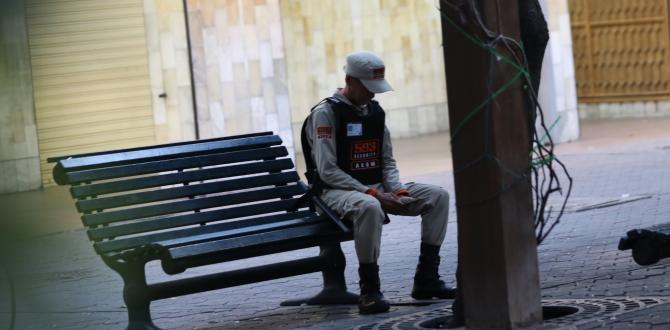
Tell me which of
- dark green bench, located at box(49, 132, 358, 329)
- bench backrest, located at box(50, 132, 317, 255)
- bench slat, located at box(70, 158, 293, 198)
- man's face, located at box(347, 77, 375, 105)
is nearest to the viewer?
dark green bench, located at box(49, 132, 358, 329)

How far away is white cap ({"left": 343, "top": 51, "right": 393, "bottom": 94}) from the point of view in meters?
6.41

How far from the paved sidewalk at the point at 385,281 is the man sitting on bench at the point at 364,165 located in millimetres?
338

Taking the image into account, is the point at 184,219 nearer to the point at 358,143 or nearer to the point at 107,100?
the point at 358,143

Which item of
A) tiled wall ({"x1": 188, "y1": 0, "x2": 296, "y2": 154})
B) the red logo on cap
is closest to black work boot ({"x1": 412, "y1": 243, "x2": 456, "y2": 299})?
the red logo on cap

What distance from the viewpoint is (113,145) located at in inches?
630

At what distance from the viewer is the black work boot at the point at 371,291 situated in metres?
6.13

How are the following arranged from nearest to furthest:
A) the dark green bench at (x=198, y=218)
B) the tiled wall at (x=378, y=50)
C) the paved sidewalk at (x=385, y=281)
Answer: the paved sidewalk at (x=385, y=281) < the dark green bench at (x=198, y=218) < the tiled wall at (x=378, y=50)

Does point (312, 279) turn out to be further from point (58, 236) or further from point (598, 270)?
point (58, 236)

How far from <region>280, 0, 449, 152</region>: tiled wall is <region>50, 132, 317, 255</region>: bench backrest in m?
12.4

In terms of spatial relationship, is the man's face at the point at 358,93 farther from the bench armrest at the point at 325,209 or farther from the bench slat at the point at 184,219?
the bench slat at the point at 184,219

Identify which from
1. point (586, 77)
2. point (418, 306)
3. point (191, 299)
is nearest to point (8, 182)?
point (418, 306)

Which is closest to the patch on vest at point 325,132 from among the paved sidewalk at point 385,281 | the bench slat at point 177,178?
the bench slat at point 177,178

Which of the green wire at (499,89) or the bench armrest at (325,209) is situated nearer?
the green wire at (499,89)

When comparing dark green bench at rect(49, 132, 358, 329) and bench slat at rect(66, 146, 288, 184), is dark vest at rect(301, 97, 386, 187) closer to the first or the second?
dark green bench at rect(49, 132, 358, 329)
